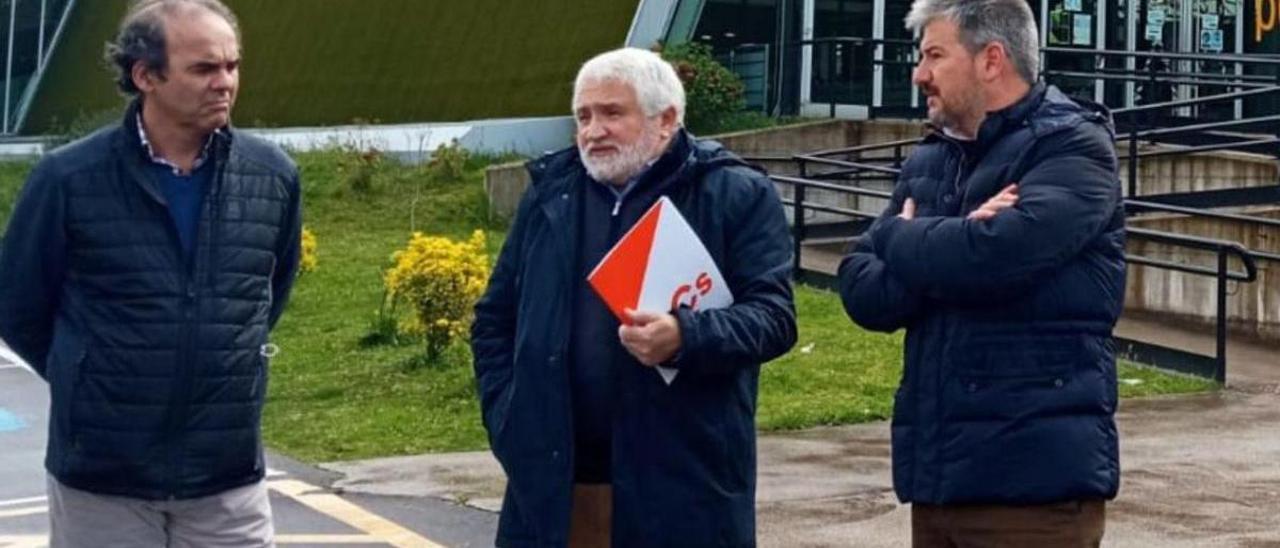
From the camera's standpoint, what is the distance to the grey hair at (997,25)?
4617mm

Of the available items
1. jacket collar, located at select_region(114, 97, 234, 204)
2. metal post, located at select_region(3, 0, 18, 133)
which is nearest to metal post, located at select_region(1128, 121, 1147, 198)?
jacket collar, located at select_region(114, 97, 234, 204)

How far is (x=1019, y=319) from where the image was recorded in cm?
452

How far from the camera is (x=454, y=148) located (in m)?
24.5

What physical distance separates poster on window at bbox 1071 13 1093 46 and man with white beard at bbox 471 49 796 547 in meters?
25.2

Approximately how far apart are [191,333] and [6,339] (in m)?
0.57

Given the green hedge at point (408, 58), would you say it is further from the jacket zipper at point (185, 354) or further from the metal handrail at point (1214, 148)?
the jacket zipper at point (185, 354)

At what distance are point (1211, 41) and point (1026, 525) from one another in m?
25.9

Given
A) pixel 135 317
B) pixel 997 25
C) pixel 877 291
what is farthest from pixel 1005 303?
pixel 135 317

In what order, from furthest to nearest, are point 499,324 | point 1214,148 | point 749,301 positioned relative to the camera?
point 1214,148, point 499,324, point 749,301

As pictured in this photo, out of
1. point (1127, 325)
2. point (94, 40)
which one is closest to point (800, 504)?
point (1127, 325)

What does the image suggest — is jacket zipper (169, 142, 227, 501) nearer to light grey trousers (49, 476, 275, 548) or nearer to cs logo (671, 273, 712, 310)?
light grey trousers (49, 476, 275, 548)

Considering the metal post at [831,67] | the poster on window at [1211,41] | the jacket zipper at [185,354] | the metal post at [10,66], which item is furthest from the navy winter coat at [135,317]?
the metal post at [10,66]

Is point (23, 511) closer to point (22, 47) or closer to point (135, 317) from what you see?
point (135, 317)

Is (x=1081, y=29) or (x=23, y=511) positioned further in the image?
(x=1081, y=29)
